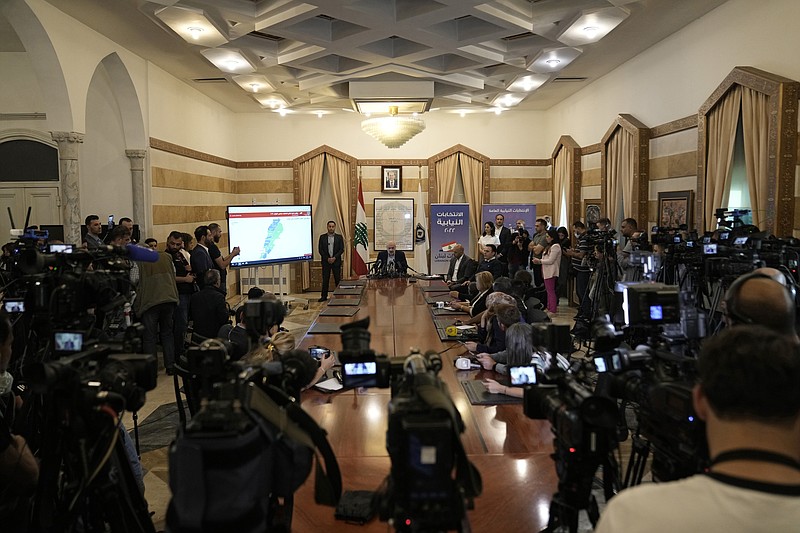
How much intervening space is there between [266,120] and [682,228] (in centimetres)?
871

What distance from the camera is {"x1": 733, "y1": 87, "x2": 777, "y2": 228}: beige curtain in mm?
5227

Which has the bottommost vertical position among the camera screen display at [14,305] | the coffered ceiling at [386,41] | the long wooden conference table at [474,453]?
the long wooden conference table at [474,453]

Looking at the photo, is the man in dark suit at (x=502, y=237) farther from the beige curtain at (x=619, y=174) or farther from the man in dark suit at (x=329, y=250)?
the man in dark suit at (x=329, y=250)

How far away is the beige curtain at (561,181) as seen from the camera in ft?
34.9

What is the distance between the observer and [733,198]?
6.11 meters

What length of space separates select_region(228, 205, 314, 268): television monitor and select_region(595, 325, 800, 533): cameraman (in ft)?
27.4

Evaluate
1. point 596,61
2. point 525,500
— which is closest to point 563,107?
point 596,61

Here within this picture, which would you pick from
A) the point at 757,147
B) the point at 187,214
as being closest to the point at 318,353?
the point at 757,147

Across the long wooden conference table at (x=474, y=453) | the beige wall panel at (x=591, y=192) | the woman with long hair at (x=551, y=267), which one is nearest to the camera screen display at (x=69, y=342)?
the long wooden conference table at (x=474, y=453)

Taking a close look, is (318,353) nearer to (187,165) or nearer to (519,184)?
(187,165)

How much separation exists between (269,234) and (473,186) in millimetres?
4380

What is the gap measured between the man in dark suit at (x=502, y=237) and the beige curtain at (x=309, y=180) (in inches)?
142

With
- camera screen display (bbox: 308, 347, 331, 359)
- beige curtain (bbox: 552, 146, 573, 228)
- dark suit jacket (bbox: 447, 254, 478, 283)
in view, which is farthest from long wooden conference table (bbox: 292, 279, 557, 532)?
beige curtain (bbox: 552, 146, 573, 228)

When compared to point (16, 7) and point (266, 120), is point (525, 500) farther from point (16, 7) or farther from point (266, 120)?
point (266, 120)
